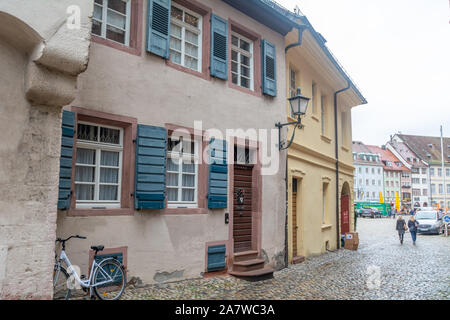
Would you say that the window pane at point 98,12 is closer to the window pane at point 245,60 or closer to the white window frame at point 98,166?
the white window frame at point 98,166

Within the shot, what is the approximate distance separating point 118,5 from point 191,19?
1.84 metres

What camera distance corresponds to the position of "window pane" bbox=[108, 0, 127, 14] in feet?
23.6

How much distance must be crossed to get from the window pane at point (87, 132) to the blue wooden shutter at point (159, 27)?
72.2 inches

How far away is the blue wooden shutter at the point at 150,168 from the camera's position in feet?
23.1

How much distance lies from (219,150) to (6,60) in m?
4.77

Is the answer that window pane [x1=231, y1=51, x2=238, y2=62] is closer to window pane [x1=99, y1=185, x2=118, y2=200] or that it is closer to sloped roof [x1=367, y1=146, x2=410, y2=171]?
window pane [x1=99, y1=185, x2=118, y2=200]

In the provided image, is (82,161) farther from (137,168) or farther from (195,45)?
(195,45)

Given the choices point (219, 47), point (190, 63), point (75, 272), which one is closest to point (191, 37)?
point (190, 63)

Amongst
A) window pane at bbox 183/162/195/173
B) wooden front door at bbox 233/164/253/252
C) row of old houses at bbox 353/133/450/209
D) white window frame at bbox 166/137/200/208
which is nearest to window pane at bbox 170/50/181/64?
white window frame at bbox 166/137/200/208

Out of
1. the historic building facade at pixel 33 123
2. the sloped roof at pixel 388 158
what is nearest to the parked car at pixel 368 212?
the sloped roof at pixel 388 158

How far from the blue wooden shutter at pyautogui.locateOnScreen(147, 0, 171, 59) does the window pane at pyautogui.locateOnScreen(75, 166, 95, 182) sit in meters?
2.46

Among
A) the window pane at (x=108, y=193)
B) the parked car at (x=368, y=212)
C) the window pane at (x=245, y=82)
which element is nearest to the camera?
the window pane at (x=108, y=193)

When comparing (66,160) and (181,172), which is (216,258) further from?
(66,160)

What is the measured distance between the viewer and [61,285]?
569cm
